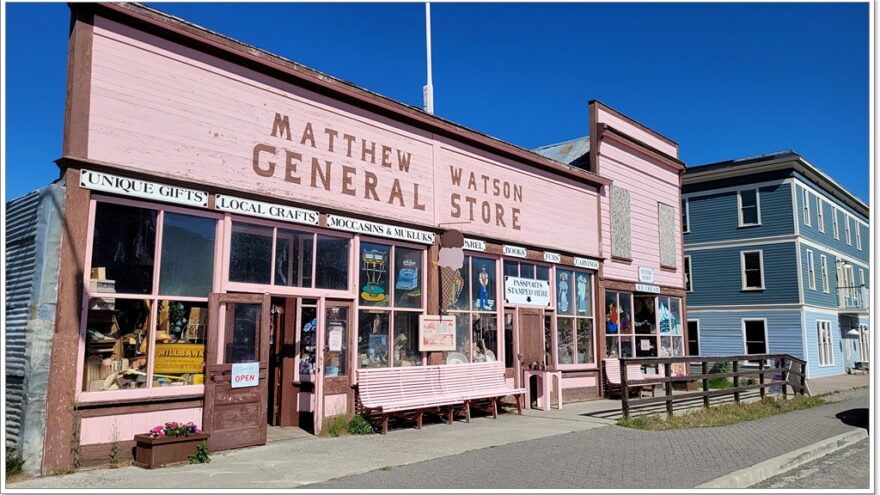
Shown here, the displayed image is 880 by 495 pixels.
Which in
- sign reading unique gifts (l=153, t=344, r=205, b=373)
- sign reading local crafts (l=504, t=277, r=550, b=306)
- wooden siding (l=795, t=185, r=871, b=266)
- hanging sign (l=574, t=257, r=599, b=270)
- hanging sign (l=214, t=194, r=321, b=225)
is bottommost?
sign reading unique gifts (l=153, t=344, r=205, b=373)

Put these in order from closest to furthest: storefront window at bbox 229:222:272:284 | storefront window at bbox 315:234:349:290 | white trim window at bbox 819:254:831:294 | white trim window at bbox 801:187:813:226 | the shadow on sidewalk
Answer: storefront window at bbox 229:222:272:284 → storefront window at bbox 315:234:349:290 → the shadow on sidewalk → white trim window at bbox 801:187:813:226 → white trim window at bbox 819:254:831:294

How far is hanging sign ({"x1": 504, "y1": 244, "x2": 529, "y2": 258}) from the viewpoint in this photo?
1493 cm

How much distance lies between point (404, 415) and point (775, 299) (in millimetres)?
22848

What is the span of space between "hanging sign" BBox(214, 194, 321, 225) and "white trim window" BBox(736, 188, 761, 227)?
80.3ft

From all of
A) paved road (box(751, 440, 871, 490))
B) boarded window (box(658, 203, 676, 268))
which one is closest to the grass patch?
paved road (box(751, 440, 871, 490))

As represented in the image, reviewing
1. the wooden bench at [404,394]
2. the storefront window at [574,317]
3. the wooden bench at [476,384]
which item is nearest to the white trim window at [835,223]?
the storefront window at [574,317]

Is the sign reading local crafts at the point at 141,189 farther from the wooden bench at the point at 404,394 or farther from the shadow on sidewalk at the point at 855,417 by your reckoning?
the shadow on sidewalk at the point at 855,417

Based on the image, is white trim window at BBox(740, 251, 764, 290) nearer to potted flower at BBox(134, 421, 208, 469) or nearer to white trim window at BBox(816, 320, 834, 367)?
white trim window at BBox(816, 320, 834, 367)

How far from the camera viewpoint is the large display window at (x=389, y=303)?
1191 centimetres

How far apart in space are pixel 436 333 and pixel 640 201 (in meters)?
9.57

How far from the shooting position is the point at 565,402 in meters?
15.9

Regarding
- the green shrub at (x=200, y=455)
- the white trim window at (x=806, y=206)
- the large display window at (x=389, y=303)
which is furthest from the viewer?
the white trim window at (x=806, y=206)

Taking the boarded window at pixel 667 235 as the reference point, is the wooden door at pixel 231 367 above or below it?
below

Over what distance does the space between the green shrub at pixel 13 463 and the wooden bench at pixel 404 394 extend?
4.73 m
